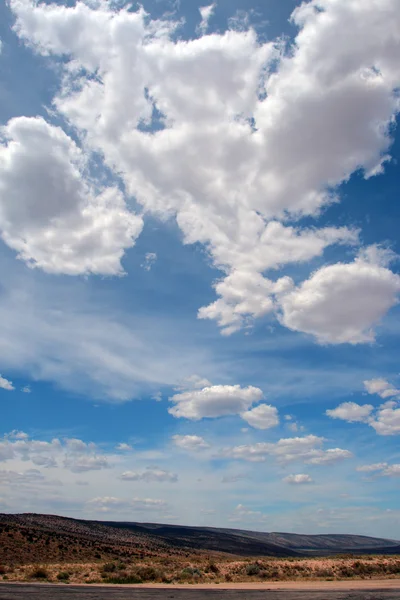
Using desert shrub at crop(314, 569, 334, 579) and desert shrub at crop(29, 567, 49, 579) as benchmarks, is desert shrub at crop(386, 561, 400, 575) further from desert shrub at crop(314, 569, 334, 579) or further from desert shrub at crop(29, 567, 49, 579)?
desert shrub at crop(29, 567, 49, 579)

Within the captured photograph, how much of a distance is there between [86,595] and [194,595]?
622 cm

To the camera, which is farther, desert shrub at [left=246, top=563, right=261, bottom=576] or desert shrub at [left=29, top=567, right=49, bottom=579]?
desert shrub at [left=246, top=563, right=261, bottom=576]

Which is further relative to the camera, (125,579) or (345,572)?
(345,572)

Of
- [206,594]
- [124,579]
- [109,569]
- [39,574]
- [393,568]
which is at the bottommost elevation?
[109,569]

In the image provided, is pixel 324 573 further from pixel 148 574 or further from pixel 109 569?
pixel 109 569

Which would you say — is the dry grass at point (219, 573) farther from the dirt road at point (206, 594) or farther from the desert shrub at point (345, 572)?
the dirt road at point (206, 594)

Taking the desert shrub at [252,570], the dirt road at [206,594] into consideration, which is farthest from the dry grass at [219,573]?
the dirt road at [206,594]

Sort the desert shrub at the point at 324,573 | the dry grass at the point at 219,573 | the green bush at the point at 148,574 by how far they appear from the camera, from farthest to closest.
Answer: the desert shrub at the point at 324,573, the green bush at the point at 148,574, the dry grass at the point at 219,573

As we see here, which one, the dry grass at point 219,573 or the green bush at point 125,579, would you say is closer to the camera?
the green bush at point 125,579

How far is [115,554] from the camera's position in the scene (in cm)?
6825

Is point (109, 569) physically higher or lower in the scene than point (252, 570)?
lower

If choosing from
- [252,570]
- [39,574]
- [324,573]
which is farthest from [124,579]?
[324,573]

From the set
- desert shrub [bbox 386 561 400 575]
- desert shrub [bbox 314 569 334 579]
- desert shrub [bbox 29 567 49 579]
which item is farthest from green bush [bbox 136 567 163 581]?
desert shrub [bbox 386 561 400 575]

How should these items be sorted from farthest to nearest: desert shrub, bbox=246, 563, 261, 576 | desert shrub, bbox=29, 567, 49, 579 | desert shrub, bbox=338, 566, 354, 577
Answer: desert shrub, bbox=246, 563, 261, 576 < desert shrub, bbox=338, 566, 354, 577 < desert shrub, bbox=29, 567, 49, 579
